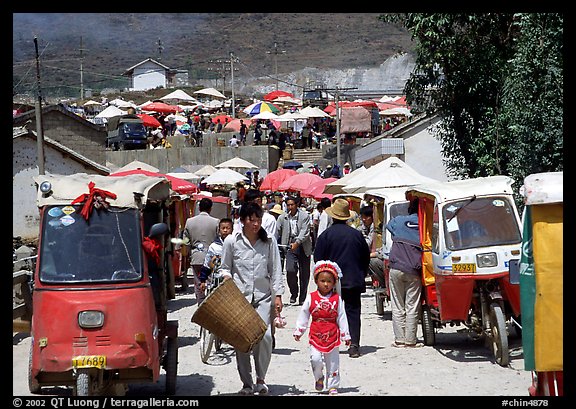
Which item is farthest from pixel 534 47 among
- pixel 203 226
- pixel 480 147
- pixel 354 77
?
pixel 354 77

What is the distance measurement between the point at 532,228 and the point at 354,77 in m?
98.6

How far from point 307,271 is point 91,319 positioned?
8.81 meters

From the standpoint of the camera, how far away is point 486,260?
12.1 metres

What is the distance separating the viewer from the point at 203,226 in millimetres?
17094

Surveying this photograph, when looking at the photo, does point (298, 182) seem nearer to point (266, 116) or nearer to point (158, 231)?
point (266, 116)

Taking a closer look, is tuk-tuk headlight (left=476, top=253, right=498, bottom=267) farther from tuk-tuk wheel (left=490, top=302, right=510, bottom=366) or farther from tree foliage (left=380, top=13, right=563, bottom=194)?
tree foliage (left=380, top=13, right=563, bottom=194)

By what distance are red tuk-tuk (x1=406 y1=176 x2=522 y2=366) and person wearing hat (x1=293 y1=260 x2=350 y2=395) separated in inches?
83.8

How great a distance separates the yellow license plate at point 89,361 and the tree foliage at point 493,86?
9904 millimetres

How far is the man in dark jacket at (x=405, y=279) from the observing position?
44.2ft

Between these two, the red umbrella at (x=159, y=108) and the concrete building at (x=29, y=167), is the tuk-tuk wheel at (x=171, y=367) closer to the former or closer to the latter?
the concrete building at (x=29, y=167)

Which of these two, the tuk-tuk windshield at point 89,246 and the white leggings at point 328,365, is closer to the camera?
the tuk-tuk windshield at point 89,246

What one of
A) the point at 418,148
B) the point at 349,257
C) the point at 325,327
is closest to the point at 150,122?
the point at 418,148

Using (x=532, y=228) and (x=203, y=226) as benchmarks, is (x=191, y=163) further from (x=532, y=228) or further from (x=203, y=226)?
(x=532, y=228)

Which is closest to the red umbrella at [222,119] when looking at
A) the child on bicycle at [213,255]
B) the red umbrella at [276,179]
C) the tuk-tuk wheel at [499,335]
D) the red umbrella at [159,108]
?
the red umbrella at [159,108]
